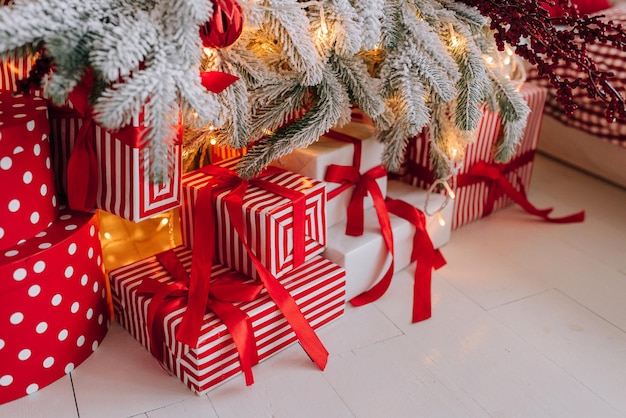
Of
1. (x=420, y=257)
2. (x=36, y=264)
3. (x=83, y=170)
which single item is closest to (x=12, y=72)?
(x=83, y=170)

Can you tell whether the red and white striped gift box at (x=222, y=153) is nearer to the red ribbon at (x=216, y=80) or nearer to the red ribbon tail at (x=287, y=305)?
the red ribbon tail at (x=287, y=305)

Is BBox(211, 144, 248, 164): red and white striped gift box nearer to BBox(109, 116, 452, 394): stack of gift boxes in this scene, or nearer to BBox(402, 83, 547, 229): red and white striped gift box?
BBox(109, 116, 452, 394): stack of gift boxes

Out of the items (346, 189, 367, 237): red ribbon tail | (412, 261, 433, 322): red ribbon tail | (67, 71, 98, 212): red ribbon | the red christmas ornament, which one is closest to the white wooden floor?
(412, 261, 433, 322): red ribbon tail

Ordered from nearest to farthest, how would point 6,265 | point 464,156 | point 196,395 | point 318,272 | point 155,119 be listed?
1. point 155,119
2. point 6,265
3. point 196,395
4. point 318,272
5. point 464,156

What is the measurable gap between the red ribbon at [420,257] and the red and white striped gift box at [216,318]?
170mm

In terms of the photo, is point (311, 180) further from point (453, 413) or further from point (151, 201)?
point (453, 413)

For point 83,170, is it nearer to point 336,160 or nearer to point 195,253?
point 195,253

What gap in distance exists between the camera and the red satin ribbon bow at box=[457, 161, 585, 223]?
1.56m

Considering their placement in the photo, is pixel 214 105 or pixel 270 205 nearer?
pixel 214 105

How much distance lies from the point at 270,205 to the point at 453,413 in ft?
1.53

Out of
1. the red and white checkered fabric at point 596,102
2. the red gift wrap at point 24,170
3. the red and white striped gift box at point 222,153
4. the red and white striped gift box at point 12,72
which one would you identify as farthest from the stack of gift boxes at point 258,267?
the red and white checkered fabric at point 596,102

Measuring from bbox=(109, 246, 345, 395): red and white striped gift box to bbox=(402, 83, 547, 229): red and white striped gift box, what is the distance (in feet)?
1.33

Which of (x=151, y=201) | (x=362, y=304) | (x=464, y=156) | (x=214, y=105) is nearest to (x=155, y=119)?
(x=214, y=105)

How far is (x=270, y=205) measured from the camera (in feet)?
3.73
